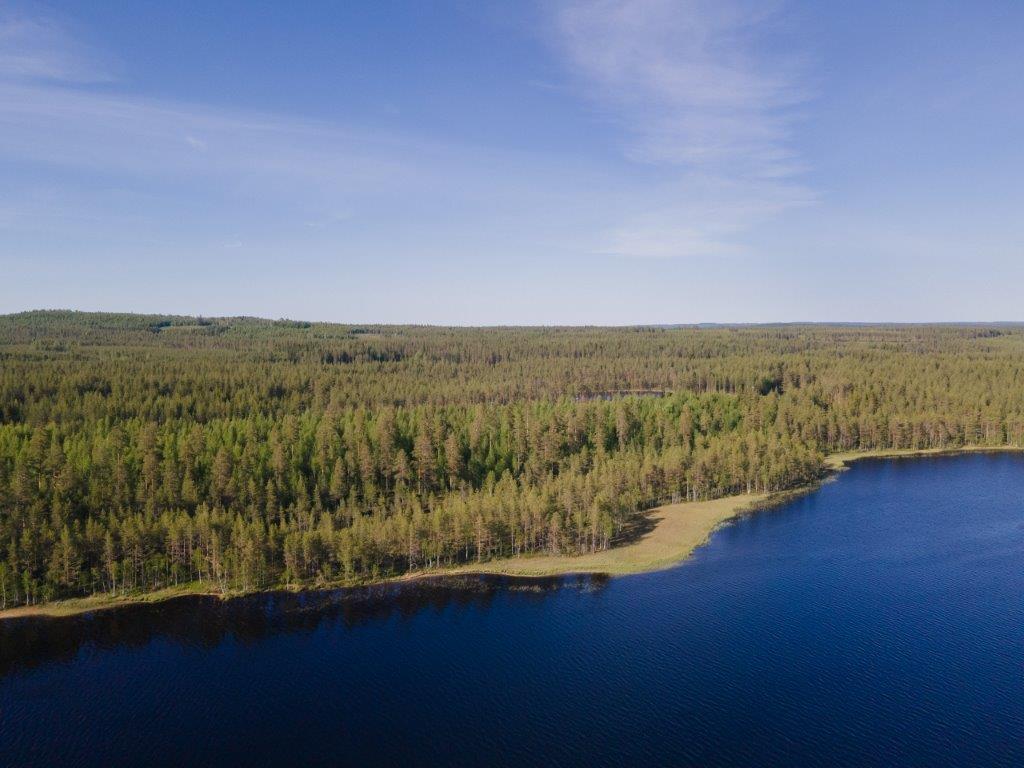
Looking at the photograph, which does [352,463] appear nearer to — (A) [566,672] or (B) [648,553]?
(B) [648,553]

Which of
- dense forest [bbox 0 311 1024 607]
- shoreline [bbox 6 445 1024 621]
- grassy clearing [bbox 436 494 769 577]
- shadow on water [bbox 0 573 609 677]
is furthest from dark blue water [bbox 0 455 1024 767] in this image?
dense forest [bbox 0 311 1024 607]

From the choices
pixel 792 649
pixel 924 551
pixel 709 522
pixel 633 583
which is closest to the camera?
pixel 792 649

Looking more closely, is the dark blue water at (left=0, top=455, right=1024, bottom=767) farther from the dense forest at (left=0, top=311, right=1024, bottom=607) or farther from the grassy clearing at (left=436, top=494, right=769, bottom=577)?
the dense forest at (left=0, top=311, right=1024, bottom=607)

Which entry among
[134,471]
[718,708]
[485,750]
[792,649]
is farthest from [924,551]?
[134,471]

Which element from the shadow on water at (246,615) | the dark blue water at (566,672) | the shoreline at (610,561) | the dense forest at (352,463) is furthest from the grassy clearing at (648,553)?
the dark blue water at (566,672)

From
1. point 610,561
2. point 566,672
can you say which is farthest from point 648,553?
point 566,672

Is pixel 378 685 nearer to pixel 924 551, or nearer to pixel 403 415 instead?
pixel 924 551
